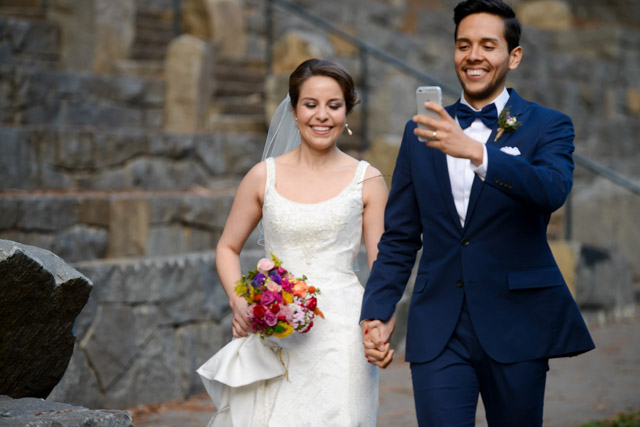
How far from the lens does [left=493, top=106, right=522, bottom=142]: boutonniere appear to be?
3236 mm

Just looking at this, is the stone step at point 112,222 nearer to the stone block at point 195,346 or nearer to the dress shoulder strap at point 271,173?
the stone block at point 195,346

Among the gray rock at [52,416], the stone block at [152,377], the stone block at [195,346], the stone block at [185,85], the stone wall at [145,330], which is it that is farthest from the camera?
the stone block at [185,85]

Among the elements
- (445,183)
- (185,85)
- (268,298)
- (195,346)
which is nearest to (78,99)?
(185,85)

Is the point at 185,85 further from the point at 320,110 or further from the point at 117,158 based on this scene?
the point at 320,110

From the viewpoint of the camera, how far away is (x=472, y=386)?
10.7 feet

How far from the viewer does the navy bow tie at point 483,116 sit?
332 centimetres

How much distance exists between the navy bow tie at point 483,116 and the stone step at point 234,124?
25.3ft

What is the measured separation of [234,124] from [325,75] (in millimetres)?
7172

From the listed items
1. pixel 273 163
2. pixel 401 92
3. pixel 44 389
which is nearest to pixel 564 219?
pixel 401 92

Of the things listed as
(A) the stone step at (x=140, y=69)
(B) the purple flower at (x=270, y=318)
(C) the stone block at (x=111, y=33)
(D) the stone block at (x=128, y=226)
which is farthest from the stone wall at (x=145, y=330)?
(C) the stone block at (x=111, y=33)

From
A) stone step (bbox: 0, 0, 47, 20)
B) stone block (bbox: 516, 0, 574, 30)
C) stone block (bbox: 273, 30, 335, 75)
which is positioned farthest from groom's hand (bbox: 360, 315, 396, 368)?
stone block (bbox: 516, 0, 574, 30)

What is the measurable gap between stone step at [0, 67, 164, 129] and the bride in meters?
6.81

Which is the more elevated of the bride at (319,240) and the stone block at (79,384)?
the bride at (319,240)

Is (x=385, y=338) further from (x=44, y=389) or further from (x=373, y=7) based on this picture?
(x=373, y=7)
